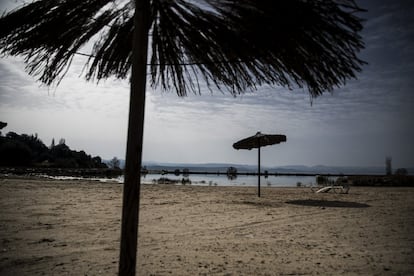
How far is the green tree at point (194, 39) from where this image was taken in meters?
1.76

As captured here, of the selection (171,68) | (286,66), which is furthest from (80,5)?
(286,66)

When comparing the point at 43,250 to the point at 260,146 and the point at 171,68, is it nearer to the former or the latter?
the point at 171,68

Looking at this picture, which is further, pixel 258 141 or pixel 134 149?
pixel 258 141

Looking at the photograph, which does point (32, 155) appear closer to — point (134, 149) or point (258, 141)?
point (258, 141)

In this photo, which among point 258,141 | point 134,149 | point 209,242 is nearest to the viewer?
point 134,149

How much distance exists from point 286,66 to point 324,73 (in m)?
0.29

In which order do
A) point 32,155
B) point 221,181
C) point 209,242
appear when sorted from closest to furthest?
point 209,242, point 221,181, point 32,155

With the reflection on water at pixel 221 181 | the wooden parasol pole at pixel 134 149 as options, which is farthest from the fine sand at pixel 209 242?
the reflection on water at pixel 221 181

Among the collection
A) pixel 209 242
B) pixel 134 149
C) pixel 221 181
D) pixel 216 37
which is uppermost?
pixel 216 37

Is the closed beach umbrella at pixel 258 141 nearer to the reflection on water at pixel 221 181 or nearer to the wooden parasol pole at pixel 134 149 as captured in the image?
the wooden parasol pole at pixel 134 149

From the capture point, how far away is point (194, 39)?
96.0 inches

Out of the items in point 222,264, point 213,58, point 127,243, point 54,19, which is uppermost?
point 54,19

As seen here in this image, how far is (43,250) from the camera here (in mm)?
3816

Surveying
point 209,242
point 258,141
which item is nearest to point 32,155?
point 258,141
